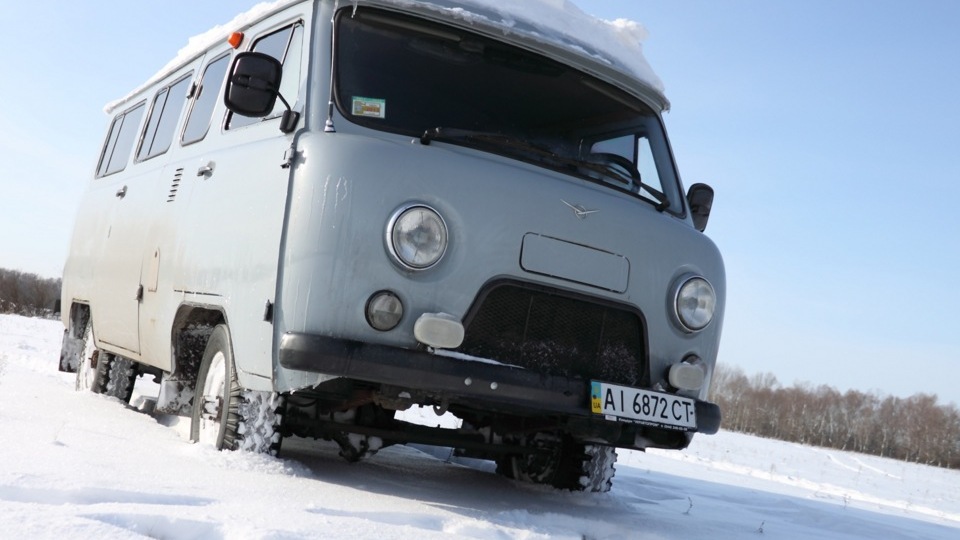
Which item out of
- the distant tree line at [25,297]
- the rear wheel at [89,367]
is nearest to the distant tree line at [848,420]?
the distant tree line at [25,297]

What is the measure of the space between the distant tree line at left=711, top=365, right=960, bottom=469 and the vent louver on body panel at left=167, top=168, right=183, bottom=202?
2859 inches

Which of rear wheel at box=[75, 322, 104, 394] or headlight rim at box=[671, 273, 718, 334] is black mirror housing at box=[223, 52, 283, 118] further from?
rear wheel at box=[75, 322, 104, 394]

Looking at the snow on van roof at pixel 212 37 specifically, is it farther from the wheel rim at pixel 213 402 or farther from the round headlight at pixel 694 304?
the round headlight at pixel 694 304

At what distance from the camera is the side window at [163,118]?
6.04 m

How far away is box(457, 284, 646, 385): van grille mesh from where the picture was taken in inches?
153

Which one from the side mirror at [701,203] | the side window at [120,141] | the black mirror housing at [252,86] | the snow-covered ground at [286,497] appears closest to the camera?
the snow-covered ground at [286,497]

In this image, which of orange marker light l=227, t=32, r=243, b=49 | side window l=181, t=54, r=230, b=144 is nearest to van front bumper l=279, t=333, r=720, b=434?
orange marker light l=227, t=32, r=243, b=49

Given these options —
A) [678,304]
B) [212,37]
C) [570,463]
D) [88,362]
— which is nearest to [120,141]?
[88,362]

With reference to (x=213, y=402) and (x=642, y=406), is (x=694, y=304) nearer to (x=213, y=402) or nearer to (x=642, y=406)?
(x=642, y=406)

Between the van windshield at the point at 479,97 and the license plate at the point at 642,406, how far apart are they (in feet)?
3.39

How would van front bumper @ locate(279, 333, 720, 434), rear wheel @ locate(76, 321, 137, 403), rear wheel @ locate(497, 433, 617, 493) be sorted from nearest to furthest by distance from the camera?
1. van front bumper @ locate(279, 333, 720, 434)
2. rear wheel @ locate(497, 433, 617, 493)
3. rear wheel @ locate(76, 321, 137, 403)

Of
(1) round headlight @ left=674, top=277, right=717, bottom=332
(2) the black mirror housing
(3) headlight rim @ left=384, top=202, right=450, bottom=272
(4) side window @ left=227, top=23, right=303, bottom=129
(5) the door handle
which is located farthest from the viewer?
(5) the door handle

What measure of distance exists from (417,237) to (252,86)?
3.45 ft

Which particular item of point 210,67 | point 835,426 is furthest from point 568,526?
point 835,426
